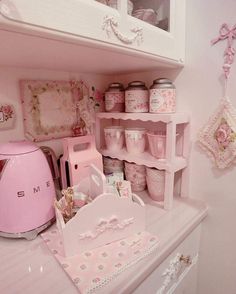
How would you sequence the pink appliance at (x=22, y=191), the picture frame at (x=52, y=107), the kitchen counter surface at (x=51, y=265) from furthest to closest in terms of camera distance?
the picture frame at (x=52, y=107), the pink appliance at (x=22, y=191), the kitchen counter surface at (x=51, y=265)

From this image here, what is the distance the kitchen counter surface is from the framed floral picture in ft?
1.34

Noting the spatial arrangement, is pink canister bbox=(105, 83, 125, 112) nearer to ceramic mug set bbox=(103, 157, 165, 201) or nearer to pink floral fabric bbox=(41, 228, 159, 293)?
ceramic mug set bbox=(103, 157, 165, 201)

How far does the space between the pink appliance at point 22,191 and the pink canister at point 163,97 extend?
444 millimetres

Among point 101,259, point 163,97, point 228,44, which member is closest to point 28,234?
point 101,259

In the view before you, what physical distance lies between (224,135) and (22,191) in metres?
0.67

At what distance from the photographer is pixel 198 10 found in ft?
2.56

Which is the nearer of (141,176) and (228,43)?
(228,43)

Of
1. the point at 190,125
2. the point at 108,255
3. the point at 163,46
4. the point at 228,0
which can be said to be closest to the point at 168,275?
the point at 108,255

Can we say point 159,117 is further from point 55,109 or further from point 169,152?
point 55,109

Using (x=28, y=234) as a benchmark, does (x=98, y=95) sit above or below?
above

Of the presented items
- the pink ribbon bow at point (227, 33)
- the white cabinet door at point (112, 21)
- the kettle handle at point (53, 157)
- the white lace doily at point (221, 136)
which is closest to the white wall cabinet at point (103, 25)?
the white cabinet door at point (112, 21)

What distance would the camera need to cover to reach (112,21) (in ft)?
1.78

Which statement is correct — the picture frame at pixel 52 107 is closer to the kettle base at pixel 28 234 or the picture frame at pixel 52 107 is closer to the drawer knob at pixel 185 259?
the kettle base at pixel 28 234

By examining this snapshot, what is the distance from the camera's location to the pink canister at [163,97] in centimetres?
80
